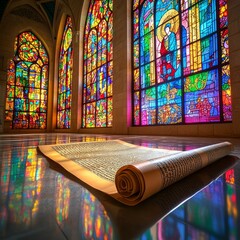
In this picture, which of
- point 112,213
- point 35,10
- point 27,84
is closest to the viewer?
point 112,213

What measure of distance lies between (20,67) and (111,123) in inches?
337

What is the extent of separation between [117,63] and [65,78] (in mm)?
5969

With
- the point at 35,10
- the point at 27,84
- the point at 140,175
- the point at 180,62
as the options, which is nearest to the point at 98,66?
the point at 180,62

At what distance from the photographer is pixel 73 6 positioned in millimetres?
10234

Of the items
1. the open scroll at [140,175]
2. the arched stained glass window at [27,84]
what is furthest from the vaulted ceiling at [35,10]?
the open scroll at [140,175]

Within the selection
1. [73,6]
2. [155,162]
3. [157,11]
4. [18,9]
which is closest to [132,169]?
[155,162]

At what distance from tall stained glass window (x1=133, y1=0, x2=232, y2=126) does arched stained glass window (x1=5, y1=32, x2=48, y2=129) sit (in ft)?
27.9

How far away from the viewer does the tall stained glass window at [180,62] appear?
168 inches

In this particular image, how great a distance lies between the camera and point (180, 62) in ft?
16.6

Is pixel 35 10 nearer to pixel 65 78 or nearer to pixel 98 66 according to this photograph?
pixel 65 78

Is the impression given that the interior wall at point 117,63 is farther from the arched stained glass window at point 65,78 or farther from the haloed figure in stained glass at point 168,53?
the haloed figure in stained glass at point 168,53

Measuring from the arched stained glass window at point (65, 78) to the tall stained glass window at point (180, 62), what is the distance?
593cm

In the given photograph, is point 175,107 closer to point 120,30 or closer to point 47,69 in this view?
point 120,30

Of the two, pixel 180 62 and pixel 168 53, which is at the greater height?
pixel 168 53
